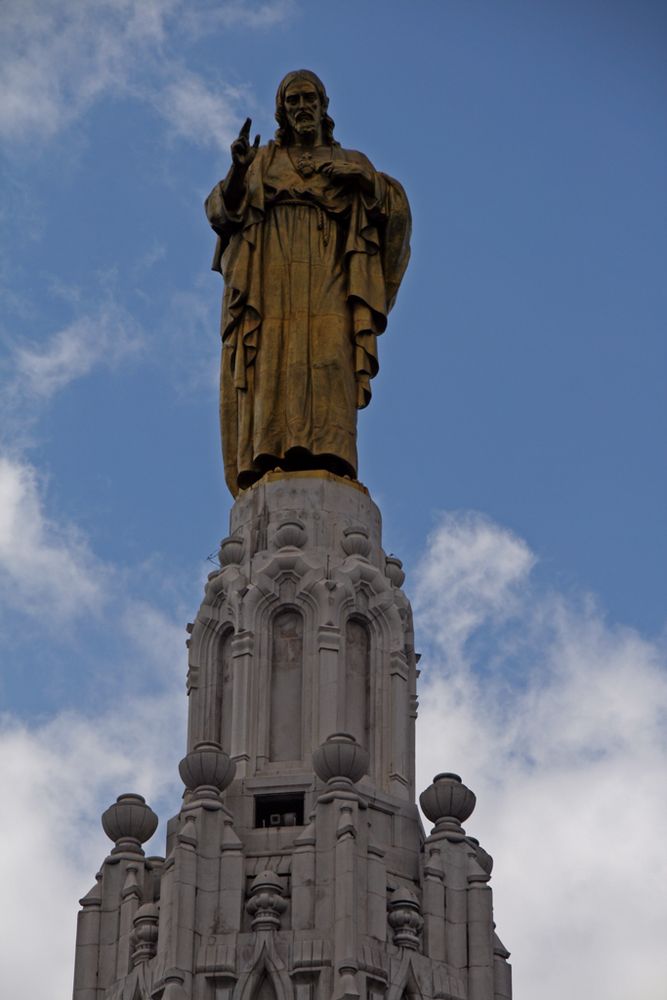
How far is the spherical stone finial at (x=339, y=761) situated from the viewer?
4556 centimetres

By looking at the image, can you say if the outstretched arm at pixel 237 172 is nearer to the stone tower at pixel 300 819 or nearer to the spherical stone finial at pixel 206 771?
the stone tower at pixel 300 819

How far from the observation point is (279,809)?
46.9m

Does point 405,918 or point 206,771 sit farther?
point 206,771

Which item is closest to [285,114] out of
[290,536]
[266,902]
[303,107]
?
[303,107]

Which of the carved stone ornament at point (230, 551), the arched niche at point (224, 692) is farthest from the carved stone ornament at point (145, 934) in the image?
the carved stone ornament at point (230, 551)

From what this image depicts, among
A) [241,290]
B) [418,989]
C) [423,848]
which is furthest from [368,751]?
[241,290]

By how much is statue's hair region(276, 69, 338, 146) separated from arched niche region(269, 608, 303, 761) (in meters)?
10.3

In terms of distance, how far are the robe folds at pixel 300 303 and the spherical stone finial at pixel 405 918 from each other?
8.99 meters

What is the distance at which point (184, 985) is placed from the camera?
43.6 metres

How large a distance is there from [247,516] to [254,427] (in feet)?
6.47

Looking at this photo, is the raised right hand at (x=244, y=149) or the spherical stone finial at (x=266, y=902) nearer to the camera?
the spherical stone finial at (x=266, y=902)

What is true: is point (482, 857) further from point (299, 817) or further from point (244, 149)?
point (244, 149)

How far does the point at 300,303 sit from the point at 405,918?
1286cm

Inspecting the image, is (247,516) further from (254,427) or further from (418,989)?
(418,989)
